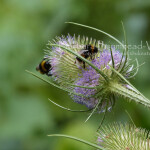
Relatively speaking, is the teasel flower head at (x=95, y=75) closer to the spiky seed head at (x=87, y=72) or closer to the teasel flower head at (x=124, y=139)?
the spiky seed head at (x=87, y=72)

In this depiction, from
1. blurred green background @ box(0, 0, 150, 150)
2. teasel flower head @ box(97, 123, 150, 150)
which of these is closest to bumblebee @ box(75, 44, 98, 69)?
teasel flower head @ box(97, 123, 150, 150)

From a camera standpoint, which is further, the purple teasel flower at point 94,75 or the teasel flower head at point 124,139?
the purple teasel flower at point 94,75

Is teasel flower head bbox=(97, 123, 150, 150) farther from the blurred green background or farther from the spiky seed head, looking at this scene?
the blurred green background

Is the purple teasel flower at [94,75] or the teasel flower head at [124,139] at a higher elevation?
the purple teasel flower at [94,75]

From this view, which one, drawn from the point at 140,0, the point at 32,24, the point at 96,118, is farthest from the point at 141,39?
the point at 32,24

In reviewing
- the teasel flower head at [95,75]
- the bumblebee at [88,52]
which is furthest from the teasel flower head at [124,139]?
the bumblebee at [88,52]

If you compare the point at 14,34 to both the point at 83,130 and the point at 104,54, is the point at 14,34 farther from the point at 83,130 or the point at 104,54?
the point at 104,54
